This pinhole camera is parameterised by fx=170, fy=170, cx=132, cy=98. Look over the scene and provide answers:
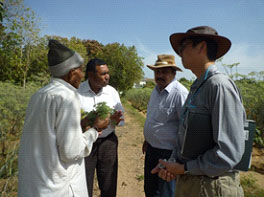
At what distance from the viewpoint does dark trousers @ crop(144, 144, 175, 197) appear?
8.41 ft

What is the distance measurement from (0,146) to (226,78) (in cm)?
508

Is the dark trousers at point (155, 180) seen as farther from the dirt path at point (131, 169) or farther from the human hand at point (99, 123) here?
the human hand at point (99, 123)

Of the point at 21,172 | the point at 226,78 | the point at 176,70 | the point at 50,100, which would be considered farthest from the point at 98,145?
the point at 226,78

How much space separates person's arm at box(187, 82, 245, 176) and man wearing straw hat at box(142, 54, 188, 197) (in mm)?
1258

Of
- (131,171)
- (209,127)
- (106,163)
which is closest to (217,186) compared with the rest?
(209,127)

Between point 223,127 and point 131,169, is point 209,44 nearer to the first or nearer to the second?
point 223,127

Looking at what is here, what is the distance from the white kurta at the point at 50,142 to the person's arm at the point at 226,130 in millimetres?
1109

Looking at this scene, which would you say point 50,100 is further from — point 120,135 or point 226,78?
point 120,135

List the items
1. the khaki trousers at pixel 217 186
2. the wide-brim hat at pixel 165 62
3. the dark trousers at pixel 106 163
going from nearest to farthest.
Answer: the khaki trousers at pixel 217 186, the dark trousers at pixel 106 163, the wide-brim hat at pixel 165 62

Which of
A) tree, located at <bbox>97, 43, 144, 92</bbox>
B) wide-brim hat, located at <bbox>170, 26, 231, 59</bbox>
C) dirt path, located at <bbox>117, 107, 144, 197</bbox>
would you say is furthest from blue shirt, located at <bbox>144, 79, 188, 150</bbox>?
tree, located at <bbox>97, 43, 144, 92</bbox>

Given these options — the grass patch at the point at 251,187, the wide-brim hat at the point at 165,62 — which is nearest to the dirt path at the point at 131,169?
the grass patch at the point at 251,187

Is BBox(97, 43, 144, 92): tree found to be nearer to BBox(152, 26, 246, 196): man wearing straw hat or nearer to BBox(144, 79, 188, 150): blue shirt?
BBox(144, 79, 188, 150): blue shirt

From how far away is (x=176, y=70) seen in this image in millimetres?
2939

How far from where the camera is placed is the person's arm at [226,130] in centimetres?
121
